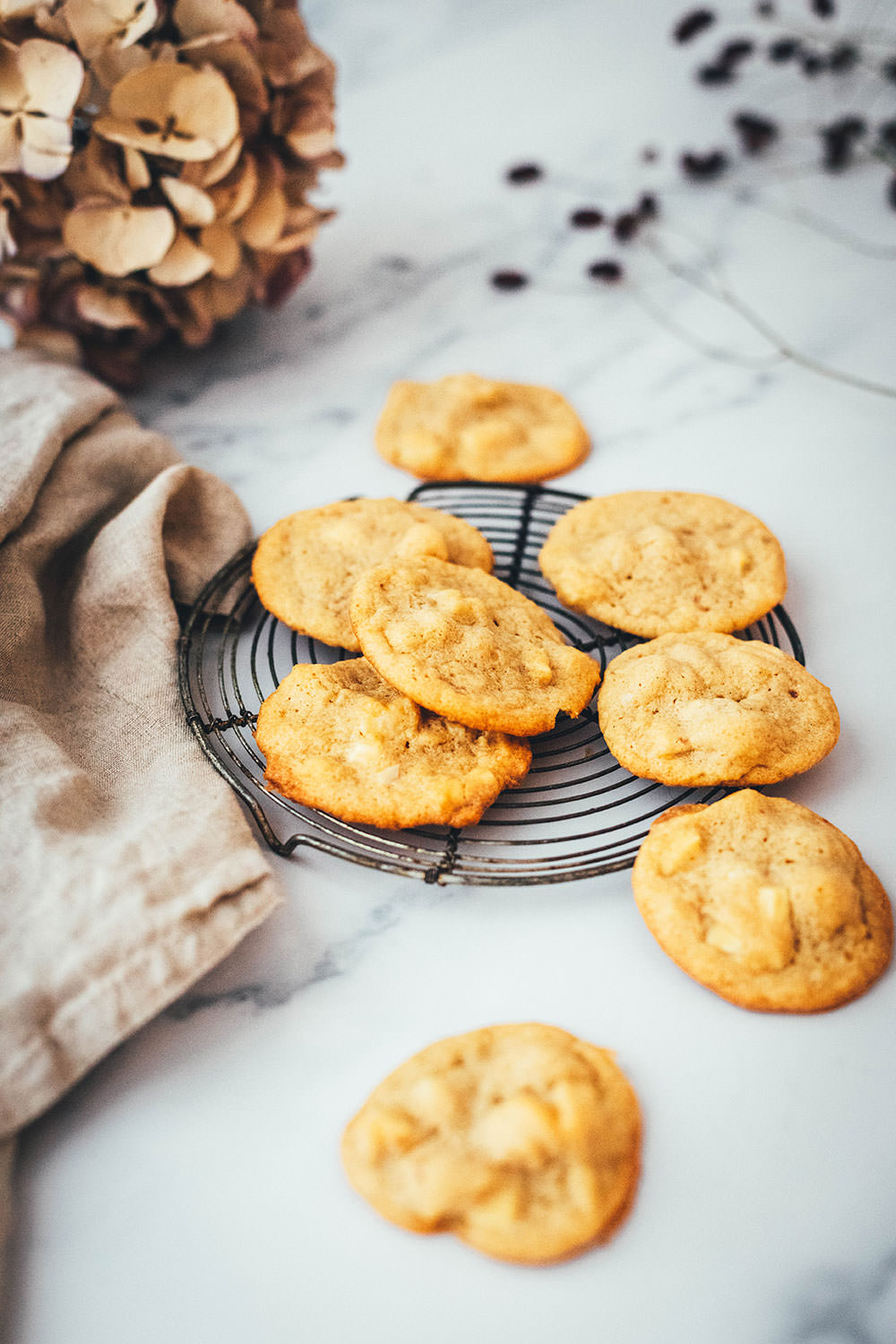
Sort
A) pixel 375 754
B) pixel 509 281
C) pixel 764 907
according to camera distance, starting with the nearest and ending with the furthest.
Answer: pixel 764 907
pixel 375 754
pixel 509 281

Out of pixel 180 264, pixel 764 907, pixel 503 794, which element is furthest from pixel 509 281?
pixel 764 907

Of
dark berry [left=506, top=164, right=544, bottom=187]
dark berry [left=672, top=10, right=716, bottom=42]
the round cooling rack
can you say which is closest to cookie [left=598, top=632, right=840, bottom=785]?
A: the round cooling rack

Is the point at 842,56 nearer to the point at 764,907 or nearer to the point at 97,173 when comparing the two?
the point at 97,173

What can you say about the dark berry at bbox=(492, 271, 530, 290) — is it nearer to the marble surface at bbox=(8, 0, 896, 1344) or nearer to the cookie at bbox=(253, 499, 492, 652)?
the marble surface at bbox=(8, 0, 896, 1344)

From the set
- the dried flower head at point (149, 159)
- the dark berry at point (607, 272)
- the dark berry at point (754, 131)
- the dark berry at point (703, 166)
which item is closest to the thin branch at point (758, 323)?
the dark berry at point (607, 272)

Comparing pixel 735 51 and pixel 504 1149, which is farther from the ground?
pixel 735 51

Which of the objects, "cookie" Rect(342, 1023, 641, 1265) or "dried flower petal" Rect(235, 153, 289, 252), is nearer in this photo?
"cookie" Rect(342, 1023, 641, 1265)
